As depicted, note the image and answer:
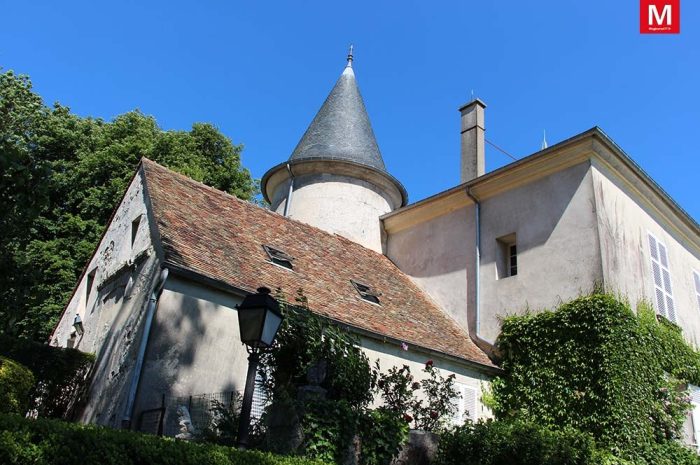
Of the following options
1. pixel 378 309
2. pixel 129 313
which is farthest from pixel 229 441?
pixel 378 309

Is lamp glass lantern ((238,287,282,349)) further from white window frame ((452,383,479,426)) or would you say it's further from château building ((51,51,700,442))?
white window frame ((452,383,479,426))

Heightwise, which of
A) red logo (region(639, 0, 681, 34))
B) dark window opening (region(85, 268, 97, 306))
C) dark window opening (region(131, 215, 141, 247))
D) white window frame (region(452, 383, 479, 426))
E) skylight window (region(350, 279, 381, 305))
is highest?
red logo (region(639, 0, 681, 34))

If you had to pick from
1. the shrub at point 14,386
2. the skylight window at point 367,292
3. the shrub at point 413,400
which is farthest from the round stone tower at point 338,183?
the shrub at point 14,386

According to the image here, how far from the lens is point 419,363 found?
12273 millimetres

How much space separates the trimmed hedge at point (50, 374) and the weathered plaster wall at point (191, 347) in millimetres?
2401

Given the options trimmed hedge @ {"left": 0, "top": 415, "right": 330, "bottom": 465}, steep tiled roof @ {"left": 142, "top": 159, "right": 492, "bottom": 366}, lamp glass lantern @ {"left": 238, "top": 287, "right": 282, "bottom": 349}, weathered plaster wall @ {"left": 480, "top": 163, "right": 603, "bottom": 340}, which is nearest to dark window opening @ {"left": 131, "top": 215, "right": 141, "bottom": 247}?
steep tiled roof @ {"left": 142, "top": 159, "right": 492, "bottom": 366}

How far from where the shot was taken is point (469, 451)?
8.60 meters

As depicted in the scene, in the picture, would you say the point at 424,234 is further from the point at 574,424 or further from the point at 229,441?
the point at 229,441

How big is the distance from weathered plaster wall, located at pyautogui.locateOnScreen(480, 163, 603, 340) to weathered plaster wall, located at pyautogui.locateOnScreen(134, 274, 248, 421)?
266 inches

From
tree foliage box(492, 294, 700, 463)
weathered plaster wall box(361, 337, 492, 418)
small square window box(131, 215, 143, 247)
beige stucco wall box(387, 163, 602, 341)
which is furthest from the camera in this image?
beige stucco wall box(387, 163, 602, 341)

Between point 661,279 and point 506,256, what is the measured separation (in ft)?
12.2

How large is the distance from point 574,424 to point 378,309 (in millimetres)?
4511

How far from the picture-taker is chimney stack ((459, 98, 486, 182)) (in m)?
17.9

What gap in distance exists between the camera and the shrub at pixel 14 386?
336 inches
